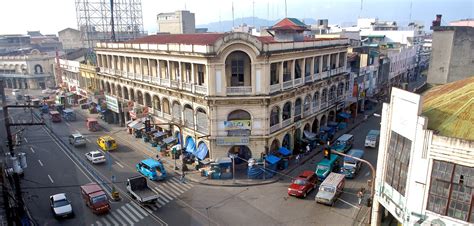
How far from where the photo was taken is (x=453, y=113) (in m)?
20.3

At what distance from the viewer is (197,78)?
137 feet

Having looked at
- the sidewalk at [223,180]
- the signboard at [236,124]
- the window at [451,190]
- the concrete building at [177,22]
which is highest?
the concrete building at [177,22]

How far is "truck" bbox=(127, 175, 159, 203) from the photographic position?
3162cm

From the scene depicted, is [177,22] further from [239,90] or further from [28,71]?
[239,90]

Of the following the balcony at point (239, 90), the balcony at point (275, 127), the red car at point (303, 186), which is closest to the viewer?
the red car at point (303, 186)

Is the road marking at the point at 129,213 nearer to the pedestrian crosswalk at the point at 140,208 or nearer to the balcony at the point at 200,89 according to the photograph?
the pedestrian crosswalk at the point at 140,208

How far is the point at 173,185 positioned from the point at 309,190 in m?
14.7

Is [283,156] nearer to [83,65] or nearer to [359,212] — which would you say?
[359,212]

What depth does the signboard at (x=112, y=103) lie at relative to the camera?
60156 millimetres

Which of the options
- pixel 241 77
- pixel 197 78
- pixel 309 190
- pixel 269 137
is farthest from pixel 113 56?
pixel 309 190

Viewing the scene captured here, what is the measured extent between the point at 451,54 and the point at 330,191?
24812 millimetres

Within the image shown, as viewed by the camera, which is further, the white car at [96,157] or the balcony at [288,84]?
the white car at [96,157]

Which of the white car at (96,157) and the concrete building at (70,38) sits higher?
the concrete building at (70,38)

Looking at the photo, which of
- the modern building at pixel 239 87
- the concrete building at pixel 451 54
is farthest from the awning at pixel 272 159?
the concrete building at pixel 451 54
